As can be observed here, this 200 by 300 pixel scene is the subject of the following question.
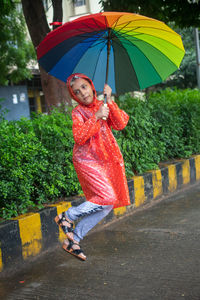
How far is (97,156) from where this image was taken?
364 cm

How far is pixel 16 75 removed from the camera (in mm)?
17641

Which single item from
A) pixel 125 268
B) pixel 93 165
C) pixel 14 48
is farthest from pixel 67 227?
pixel 14 48

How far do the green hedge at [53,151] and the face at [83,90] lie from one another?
1101 millimetres

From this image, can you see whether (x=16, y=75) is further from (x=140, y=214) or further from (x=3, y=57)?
(x=140, y=214)

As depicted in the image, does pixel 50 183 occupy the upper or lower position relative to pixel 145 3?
lower

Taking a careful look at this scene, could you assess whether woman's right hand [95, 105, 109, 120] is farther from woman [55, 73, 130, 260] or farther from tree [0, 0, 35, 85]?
tree [0, 0, 35, 85]

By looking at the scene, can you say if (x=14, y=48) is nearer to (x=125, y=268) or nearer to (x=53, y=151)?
(x=53, y=151)

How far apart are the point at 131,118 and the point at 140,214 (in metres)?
1.56

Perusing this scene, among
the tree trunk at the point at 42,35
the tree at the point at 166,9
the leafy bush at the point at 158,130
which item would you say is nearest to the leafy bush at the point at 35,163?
the leafy bush at the point at 158,130

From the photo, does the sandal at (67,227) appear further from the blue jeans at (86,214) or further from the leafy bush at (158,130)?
the leafy bush at (158,130)

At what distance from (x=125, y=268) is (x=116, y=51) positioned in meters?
1.97

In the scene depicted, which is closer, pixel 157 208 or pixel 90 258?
pixel 90 258

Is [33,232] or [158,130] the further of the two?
[158,130]

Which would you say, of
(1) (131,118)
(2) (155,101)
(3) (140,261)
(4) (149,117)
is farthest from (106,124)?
(2) (155,101)
